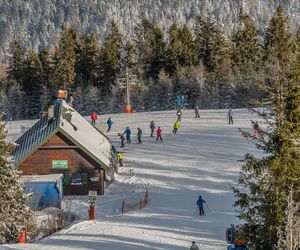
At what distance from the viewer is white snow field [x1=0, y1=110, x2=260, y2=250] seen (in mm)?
21391

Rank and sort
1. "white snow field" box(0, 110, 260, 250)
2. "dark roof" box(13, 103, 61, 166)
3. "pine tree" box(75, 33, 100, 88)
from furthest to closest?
"pine tree" box(75, 33, 100, 88) → "dark roof" box(13, 103, 61, 166) → "white snow field" box(0, 110, 260, 250)

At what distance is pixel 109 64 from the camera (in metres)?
81.8

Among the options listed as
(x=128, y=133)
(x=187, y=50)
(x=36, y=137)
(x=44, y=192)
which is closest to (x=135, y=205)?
(x=44, y=192)

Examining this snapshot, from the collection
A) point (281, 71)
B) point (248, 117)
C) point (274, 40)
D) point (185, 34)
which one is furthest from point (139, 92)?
point (281, 71)

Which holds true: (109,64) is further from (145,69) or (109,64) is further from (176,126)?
(176,126)

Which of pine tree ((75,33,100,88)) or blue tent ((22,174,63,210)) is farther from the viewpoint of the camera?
pine tree ((75,33,100,88))

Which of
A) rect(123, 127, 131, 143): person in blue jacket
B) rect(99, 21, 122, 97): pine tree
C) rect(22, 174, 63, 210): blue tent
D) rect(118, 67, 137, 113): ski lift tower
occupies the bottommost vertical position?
rect(22, 174, 63, 210): blue tent

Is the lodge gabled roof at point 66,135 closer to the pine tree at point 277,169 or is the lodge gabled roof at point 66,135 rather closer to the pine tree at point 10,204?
the pine tree at point 10,204

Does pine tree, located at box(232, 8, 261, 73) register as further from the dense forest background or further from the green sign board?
the green sign board

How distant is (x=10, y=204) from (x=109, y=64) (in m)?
61.0

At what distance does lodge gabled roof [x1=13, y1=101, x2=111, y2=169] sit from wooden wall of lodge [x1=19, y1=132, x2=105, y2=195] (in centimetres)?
31

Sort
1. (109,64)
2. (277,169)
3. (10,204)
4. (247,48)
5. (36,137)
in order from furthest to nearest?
1. (247,48)
2. (109,64)
3. (36,137)
4. (10,204)
5. (277,169)

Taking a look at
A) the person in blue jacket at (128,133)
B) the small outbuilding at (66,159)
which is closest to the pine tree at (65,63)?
the person in blue jacket at (128,133)

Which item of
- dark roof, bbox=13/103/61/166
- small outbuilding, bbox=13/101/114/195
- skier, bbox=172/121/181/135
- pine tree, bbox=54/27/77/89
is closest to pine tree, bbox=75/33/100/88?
pine tree, bbox=54/27/77/89
